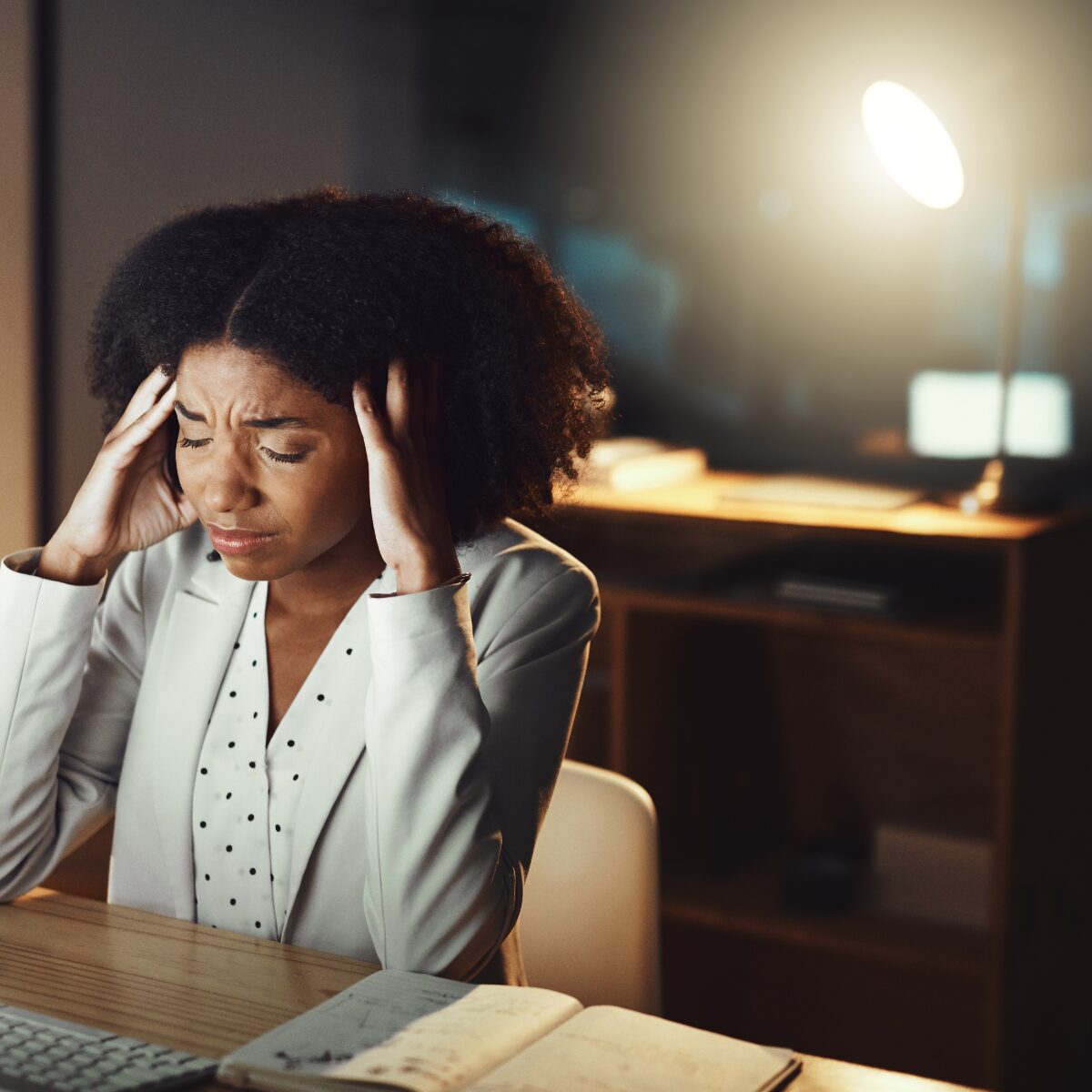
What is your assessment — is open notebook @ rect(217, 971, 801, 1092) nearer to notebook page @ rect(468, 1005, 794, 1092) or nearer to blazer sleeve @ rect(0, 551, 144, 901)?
notebook page @ rect(468, 1005, 794, 1092)

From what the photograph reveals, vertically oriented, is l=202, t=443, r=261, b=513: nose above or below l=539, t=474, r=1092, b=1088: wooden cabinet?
above

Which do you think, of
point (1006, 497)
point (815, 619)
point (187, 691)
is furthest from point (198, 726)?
point (1006, 497)

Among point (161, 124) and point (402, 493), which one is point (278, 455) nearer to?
point (402, 493)

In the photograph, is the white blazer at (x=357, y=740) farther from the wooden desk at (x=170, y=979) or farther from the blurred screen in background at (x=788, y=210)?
the blurred screen in background at (x=788, y=210)

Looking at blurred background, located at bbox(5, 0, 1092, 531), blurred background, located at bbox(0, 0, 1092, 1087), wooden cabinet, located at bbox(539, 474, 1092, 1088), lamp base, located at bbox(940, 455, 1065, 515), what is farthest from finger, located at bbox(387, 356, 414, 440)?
lamp base, located at bbox(940, 455, 1065, 515)

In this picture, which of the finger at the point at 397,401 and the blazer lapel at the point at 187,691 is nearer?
the finger at the point at 397,401

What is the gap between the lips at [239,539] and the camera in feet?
4.33

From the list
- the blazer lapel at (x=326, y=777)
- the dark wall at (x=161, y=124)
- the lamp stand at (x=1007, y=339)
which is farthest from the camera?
the lamp stand at (x=1007, y=339)

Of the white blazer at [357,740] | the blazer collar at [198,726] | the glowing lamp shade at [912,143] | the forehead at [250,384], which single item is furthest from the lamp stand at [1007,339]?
the forehead at [250,384]

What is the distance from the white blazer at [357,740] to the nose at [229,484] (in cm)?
16

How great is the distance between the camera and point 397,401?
4.35 ft

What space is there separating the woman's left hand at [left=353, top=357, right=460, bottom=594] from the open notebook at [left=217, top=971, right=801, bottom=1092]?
1.19 feet

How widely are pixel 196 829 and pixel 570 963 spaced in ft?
1.51

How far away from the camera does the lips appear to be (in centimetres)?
132
